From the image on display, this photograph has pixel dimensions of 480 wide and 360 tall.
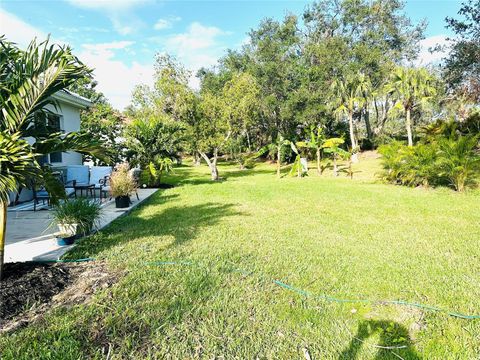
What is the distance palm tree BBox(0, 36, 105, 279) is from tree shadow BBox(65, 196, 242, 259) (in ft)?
6.00

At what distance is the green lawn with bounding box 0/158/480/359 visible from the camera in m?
2.64

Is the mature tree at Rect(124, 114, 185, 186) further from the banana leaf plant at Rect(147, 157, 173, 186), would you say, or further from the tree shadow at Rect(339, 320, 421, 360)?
the tree shadow at Rect(339, 320, 421, 360)

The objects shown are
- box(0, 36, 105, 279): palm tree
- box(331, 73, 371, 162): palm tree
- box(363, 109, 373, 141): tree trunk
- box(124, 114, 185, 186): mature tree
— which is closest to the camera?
box(0, 36, 105, 279): palm tree

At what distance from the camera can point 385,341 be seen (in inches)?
109

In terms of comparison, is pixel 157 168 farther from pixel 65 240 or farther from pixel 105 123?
pixel 65 240

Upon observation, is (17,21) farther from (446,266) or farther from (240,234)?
(446,266)

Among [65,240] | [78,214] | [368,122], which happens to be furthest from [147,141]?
[368,122]

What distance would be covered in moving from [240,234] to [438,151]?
31.5 ft

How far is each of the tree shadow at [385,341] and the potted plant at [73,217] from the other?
4.71m

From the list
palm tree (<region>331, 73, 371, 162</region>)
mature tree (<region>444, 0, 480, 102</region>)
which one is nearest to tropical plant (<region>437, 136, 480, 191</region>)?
mature tree (<region>444, 0, 480, 102</region>)

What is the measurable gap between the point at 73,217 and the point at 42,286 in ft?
6.73

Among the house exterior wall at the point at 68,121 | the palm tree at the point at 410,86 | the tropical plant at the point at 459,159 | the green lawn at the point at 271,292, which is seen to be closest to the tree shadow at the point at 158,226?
the green lawn at the point at 271,292

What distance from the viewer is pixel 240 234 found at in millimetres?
6102

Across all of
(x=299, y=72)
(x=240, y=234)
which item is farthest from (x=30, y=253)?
(x=299, y=72)
